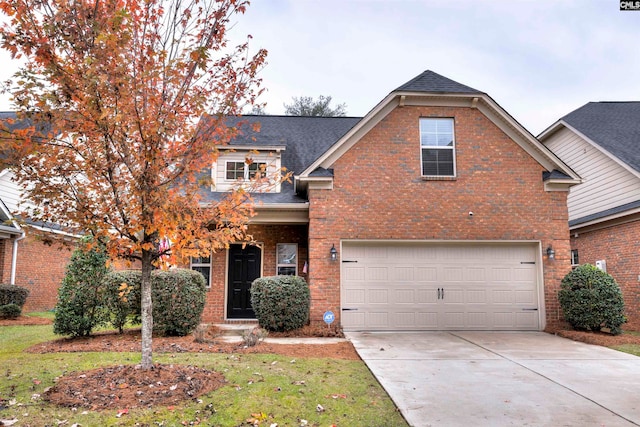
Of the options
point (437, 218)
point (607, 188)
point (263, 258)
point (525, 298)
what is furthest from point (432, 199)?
point (607, 188)

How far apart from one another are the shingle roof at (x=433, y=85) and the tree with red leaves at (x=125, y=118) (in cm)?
635

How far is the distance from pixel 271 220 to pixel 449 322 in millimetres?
5343

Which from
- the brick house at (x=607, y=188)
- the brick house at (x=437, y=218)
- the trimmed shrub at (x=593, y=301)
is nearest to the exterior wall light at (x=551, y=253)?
the brick house at (x=437, y=218)

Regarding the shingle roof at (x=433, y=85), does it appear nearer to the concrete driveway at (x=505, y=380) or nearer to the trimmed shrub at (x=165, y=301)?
the concrete driveway at (x=505, y=380)

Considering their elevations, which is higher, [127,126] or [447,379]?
[127,126]

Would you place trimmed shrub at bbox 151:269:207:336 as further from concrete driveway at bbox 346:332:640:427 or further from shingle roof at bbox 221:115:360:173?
shingle roof at bbox 221:115:360:173

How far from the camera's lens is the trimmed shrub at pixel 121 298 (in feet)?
29.1

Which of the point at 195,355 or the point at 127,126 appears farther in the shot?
the point at 195,355

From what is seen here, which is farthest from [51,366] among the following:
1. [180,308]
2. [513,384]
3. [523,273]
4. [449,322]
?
[523,273]

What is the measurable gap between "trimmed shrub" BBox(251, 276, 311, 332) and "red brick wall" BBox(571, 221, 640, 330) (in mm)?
9018

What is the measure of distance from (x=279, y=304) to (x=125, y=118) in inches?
234

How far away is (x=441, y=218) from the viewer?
10.7 metres

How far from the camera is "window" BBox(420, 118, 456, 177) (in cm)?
1098

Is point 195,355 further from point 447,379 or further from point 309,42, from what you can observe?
point 309,42
